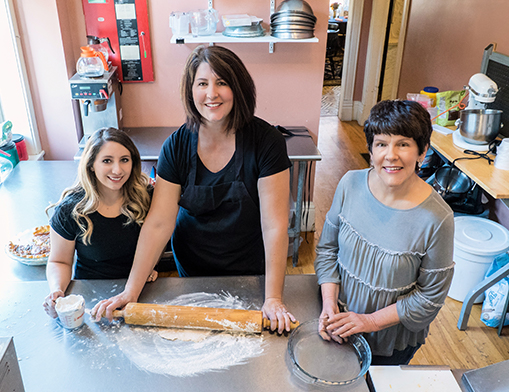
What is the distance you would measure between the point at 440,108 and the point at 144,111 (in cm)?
208

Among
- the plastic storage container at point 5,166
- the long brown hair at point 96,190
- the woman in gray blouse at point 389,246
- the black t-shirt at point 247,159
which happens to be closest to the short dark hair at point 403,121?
the woman in gray blouse at point 389,246

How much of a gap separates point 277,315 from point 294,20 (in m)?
1.94

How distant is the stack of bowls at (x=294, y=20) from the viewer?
266 centimetres

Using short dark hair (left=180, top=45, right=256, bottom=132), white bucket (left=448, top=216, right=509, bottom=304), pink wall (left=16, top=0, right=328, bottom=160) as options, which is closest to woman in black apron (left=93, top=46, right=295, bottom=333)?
short dark hair (left=180, top=45, right=256, bottom=132)

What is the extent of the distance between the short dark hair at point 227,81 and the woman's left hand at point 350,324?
2.19 feet

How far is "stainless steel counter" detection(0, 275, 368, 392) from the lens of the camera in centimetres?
113

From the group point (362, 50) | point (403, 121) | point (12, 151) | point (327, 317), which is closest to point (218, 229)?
point (327, 317)

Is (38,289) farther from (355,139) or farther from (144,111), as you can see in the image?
(355,139)

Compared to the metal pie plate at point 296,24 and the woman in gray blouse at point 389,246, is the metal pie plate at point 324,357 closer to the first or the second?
the woman in gray blouse at point 389,246

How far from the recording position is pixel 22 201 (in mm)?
2262

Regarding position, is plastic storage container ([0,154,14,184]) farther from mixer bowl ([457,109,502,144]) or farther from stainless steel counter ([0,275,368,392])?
mixer bowl ([457,109,502,144])

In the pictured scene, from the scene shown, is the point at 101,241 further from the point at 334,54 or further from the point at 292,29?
the point at 334,54

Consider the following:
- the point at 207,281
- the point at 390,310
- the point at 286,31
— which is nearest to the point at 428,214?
the point at 390,310

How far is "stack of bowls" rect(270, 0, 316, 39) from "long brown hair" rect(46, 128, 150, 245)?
4.74ft
